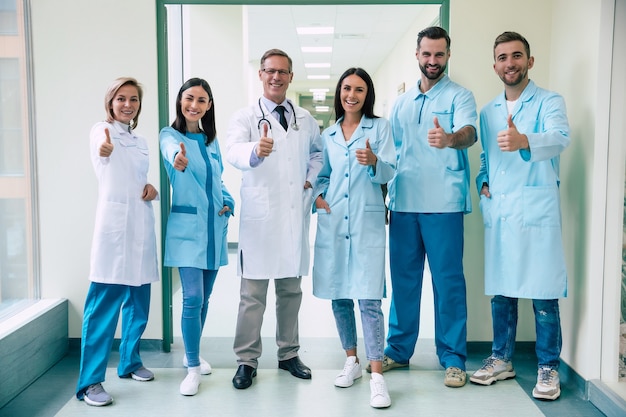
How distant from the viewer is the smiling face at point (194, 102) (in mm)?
2320

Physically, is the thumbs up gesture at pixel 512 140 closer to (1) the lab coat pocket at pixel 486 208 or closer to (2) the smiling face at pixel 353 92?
(1) the lab coat pocket at pixel 486 208

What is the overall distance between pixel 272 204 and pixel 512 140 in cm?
94

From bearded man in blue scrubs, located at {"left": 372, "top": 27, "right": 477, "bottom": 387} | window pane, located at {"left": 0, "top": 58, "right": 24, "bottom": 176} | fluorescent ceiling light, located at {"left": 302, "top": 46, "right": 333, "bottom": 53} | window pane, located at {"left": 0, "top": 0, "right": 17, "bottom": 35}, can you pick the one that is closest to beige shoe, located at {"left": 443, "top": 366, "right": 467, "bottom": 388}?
bearded man in blue scrubs, located at {"left": 372, "top": 27, "right": 477, "bottom": 387}

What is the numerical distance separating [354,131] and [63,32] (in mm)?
1483

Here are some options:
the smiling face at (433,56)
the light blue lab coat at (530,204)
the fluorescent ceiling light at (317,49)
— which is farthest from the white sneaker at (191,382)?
the fluorescent ceiling light at (317,49)

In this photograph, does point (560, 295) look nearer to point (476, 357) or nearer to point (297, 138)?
point (476, 357)

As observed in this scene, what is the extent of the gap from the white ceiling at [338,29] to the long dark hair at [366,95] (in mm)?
2822

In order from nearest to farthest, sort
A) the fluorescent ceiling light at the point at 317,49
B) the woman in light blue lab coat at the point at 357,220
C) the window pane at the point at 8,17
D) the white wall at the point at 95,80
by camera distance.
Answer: the woman in light blue lab coat at the point at 357,220 → the window pane at the point at 8,17 → the white wall at the point at 95,80 → the fluorescent ceiling light at the point at 317,49

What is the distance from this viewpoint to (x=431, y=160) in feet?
8.05

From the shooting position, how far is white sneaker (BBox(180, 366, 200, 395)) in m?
2.32

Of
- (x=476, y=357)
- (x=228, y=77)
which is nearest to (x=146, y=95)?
(x=476, y=357)

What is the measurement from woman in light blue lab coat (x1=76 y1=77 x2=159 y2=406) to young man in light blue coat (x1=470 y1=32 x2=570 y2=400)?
138 cm

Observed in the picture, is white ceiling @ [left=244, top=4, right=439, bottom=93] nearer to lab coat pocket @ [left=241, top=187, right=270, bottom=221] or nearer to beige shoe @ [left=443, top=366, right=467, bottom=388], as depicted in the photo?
lab coat pocket @ [left=241, top=187, right=270, bottom=221]

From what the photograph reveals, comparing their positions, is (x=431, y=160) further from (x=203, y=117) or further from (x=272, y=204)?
(x=203, y=117)
